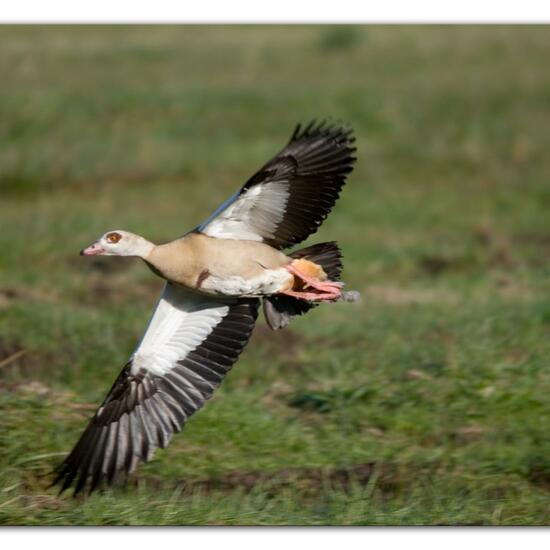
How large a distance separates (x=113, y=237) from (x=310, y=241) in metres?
4.03

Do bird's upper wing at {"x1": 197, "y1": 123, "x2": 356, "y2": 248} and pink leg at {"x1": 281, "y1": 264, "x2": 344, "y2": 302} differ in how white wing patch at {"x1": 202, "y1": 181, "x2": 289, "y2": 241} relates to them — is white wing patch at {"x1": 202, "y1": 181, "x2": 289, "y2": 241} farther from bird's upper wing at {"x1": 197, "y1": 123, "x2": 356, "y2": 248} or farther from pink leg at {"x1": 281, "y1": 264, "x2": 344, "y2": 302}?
pink leg at {"x1": 281, "y1": 264, "x2": 344, "y2": 302}

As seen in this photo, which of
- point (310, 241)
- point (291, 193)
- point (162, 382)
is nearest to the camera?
point (291, 193)

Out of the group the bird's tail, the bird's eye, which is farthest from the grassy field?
the bird's eye

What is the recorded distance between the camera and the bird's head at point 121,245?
5.03 meters

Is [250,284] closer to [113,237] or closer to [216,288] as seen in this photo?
[216,288]

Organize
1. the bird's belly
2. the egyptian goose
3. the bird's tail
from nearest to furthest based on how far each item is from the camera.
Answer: the egyptian goose < the bird's belly < the bird's tail

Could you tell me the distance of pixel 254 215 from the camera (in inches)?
195

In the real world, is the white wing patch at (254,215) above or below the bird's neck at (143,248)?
above

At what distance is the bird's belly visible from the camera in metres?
4.90

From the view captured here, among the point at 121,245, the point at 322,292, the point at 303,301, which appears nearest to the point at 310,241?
the point at 303,301

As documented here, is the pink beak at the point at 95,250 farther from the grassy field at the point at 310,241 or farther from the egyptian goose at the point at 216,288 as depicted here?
the grassy field at the point at 310,241

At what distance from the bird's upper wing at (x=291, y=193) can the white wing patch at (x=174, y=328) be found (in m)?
0.39

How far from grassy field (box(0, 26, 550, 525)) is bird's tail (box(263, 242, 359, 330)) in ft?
1.91

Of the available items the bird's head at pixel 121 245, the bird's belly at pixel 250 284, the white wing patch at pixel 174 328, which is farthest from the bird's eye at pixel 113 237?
the bird's belly at pixel 250 284
